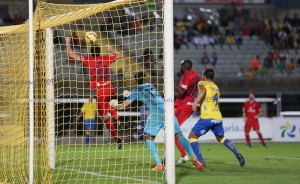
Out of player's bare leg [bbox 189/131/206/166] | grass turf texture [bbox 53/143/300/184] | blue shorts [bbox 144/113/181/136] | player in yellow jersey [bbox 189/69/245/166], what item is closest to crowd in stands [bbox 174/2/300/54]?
grass turf texture [bbox 53/143/300/184]

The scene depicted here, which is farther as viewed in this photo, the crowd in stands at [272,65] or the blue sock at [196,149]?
the crowd in stands at [272,65]

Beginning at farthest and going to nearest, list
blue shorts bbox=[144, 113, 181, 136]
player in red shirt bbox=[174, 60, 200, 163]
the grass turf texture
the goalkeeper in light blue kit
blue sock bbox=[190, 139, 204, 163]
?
1. player in red shirt bbox=[174, 60, 200, 163]
2. blue sock bbox=[190, 139, 204, 163]
3. blue shorts bbox=[144, 113, 181, 136]
4. the goalkeeper in light blue kit
5. the grass turf texture

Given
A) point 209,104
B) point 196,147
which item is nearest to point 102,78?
point 209,104

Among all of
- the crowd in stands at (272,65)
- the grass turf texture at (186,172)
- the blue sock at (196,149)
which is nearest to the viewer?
the grass turf texture at (186,172)

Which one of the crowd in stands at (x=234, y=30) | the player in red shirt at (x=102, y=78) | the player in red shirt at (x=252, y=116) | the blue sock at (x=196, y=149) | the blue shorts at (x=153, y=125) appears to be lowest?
the player in red shirt at (x=252, y=116)

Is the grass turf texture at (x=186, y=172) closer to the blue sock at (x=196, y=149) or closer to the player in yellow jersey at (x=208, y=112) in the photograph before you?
the blue sock at (x=196, y=149)

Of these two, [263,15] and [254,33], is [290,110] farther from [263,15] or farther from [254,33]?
[263,15]

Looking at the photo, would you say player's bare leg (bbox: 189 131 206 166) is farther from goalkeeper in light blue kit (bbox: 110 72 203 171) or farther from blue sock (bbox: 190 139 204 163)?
goalkeeper in light blue kit (bbox: 110 72 203 171)

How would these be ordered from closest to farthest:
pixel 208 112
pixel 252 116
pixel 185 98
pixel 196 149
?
pixel 196 149 < pixel 208 112 < pixel 185 98 < pixel 252 116

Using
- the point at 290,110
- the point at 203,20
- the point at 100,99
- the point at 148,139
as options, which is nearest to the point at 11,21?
the point at 203,20

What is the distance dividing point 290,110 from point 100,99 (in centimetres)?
1294

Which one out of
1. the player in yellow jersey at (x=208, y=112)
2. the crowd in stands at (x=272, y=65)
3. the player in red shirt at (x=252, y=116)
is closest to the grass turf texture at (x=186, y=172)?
the player in yellow jersey at (x=208, y=112)

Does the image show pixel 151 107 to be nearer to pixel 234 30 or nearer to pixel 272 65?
pixel 272 65

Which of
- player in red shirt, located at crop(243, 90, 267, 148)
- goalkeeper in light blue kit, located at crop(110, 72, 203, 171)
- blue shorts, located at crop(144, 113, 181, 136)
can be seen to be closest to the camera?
goalkeeper in light blue kit, located at crop(110, 72, 203, 171)
